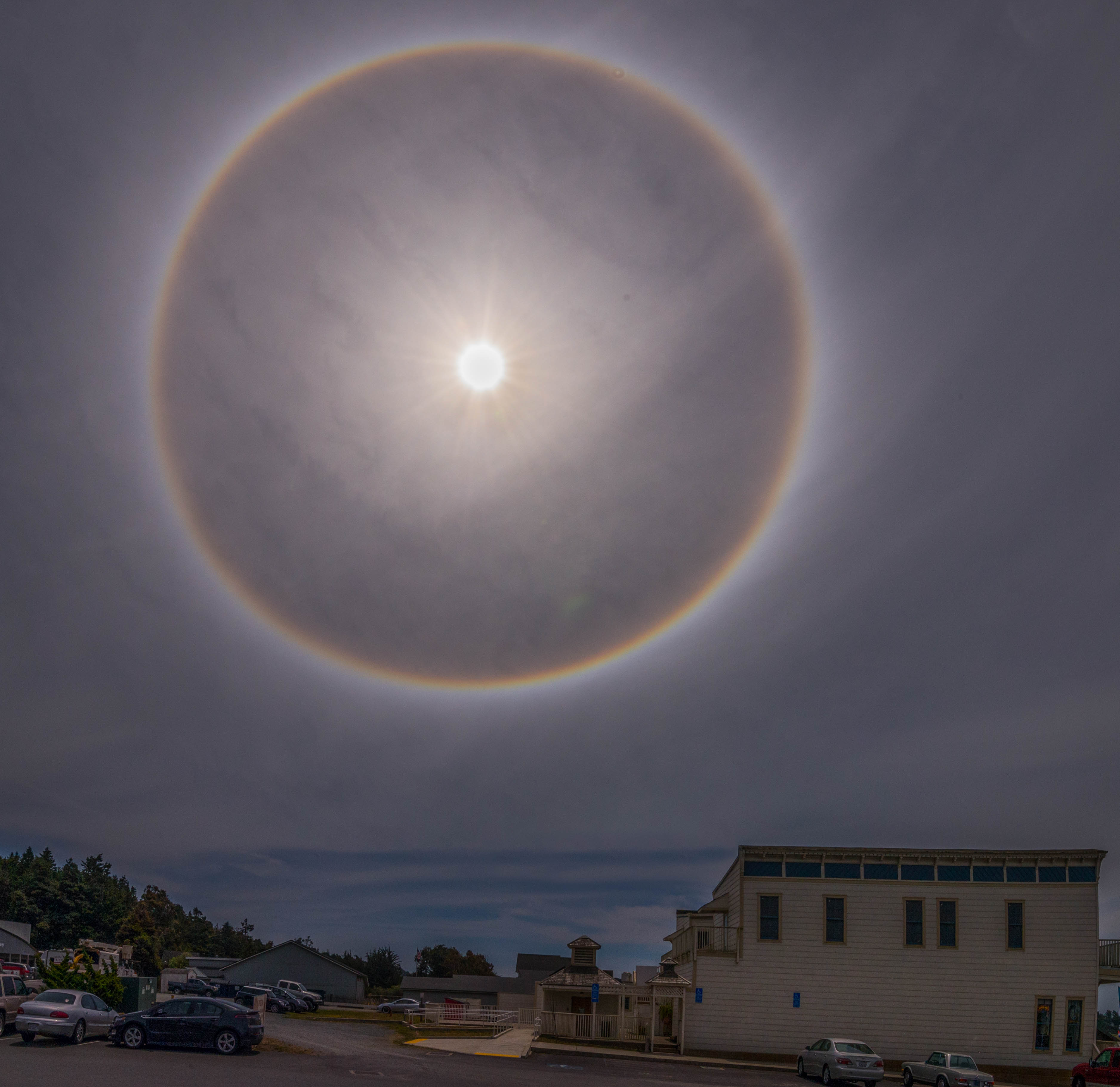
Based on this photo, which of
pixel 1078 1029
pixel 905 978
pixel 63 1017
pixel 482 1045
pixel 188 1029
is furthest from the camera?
pixel 905 978

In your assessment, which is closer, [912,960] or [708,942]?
[912,960]

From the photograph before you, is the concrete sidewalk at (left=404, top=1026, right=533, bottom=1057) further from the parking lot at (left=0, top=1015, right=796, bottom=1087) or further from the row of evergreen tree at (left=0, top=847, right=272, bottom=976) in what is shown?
the row of evergreen tree at (left=0, top=847, right=272, bottom=976)

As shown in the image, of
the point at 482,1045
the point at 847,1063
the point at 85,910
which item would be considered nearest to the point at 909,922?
the point at 847,1063

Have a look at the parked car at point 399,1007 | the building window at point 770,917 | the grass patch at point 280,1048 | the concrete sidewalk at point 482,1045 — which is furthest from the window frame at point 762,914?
the parked car at point 399,1007

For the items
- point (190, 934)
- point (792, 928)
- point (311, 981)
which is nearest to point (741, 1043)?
point (792, 928)

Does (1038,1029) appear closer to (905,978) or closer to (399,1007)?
(905,978)

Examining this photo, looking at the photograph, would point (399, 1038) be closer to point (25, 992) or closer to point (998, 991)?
point (25, 992)
